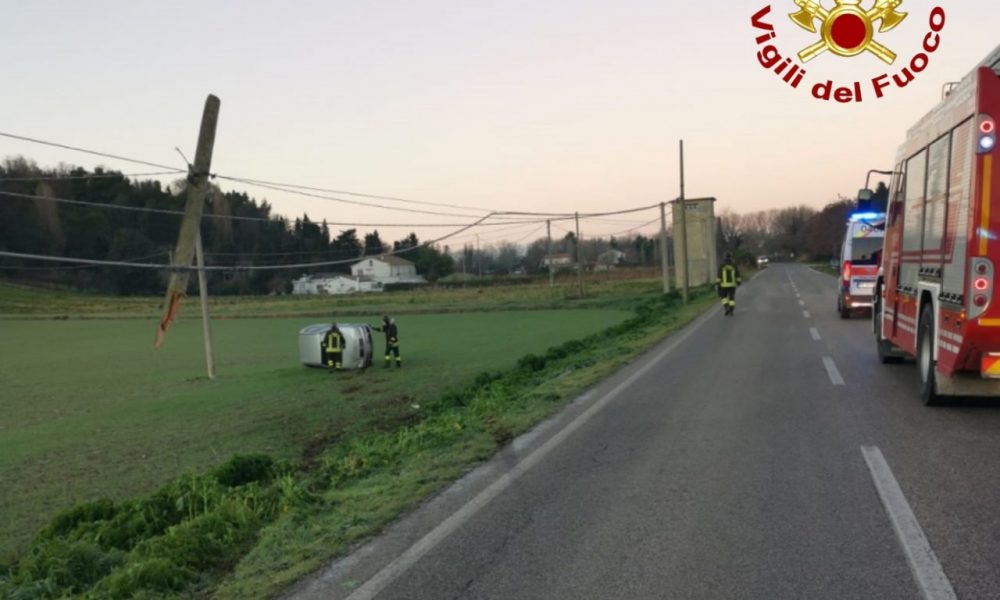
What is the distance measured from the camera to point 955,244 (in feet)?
27.8

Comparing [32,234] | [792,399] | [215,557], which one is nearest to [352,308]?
[32,234]

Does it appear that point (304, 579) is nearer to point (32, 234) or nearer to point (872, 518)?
point (872, 518)

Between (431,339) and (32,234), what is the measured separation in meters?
51.5

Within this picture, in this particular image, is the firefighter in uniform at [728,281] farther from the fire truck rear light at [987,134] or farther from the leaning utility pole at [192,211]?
the leaning utility pole at [192,211]

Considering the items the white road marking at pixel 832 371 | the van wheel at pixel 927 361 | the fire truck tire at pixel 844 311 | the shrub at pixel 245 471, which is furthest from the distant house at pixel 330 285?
the van wheel at pixel 927 361

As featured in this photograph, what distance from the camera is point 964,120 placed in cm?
834

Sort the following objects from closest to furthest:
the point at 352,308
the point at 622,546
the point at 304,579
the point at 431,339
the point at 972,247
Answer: the point at 304,579, the point at 622,546, the point at 972,247, the point at 431,339, the point at 352,308

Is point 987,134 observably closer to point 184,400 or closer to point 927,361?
point 927,361

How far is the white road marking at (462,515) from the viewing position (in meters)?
4.60

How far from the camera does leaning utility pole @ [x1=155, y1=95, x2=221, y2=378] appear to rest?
9922 mm

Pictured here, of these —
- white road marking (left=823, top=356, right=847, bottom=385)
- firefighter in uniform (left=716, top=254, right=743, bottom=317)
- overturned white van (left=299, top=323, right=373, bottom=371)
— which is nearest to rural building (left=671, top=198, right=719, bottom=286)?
firefighter in uniform (left=716, top=254, right=743, bottom=317)

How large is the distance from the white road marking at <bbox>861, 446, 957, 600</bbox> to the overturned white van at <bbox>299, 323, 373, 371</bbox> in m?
16.1

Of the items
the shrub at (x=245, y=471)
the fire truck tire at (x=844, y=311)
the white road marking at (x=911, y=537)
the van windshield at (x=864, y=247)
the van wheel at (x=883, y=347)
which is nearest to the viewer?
the white road marking at (x=911, y=537)

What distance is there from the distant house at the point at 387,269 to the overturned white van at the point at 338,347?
100650 mm
